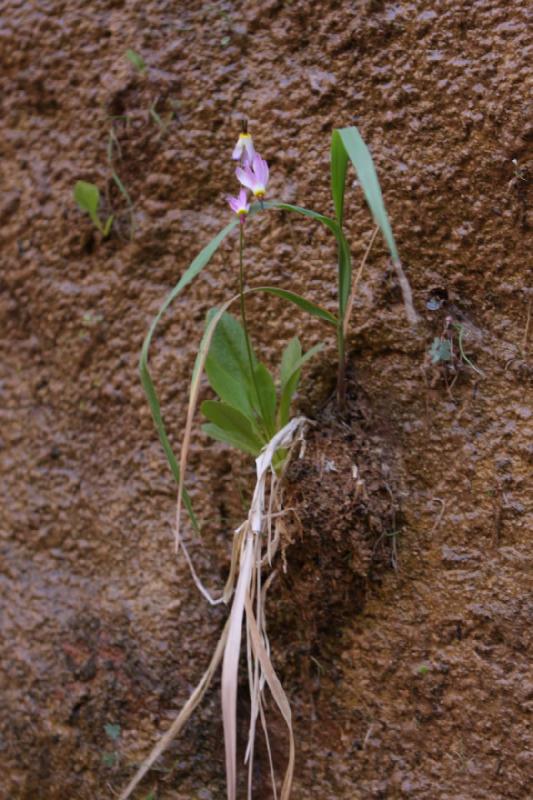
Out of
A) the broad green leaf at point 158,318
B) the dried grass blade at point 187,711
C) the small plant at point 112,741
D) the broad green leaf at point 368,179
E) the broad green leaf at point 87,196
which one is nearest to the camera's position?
the broad green leaf at point 368,179

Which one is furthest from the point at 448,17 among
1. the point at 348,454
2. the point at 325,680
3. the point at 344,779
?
the point at 344,779

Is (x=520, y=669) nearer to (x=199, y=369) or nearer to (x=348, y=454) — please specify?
(x=348, y=454)

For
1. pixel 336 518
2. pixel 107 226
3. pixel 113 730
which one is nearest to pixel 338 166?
pixel 336 518

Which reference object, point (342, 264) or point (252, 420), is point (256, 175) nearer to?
point (342, 264)

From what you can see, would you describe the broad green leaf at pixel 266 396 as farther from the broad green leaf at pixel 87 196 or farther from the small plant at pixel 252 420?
the broad green leaf at pixel 87 196

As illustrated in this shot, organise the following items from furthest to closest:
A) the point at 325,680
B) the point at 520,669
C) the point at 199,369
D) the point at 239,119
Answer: the point at 239,119 → the point at 325,680 → the point at 520,669 → the point at 199,369

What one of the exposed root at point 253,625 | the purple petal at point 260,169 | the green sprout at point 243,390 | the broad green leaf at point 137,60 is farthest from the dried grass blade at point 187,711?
the broad green leaf at point 137,60
